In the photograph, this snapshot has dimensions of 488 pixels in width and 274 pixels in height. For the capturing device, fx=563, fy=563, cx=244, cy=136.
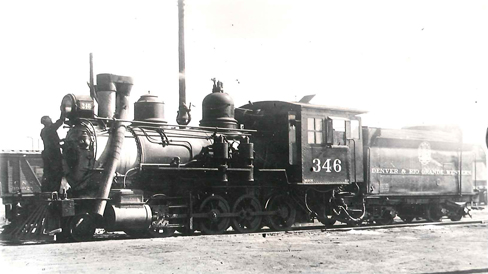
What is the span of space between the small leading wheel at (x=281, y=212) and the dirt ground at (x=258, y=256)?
296 centimetres

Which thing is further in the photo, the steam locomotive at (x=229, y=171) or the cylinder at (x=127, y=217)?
the steam locomotive at (x=229, y=171)

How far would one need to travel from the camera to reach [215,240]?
1098 centimetres

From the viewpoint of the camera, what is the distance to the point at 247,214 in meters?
13.8

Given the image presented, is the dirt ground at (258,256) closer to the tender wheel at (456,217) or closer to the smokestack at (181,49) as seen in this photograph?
the tender wheel at (456,217)

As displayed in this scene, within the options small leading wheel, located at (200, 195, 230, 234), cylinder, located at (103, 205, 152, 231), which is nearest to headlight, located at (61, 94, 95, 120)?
cylinder, located at (103, 205, 152, 231)

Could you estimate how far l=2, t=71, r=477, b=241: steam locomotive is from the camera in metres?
11.4

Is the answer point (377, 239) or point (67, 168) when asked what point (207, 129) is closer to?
point (67, 168)

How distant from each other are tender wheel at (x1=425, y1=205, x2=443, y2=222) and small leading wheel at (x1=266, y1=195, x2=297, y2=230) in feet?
18.0

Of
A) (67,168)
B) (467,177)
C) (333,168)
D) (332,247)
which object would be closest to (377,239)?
(332,247)

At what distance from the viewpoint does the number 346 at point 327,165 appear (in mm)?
14648

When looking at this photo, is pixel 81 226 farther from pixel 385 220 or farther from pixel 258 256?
pixel 385 220

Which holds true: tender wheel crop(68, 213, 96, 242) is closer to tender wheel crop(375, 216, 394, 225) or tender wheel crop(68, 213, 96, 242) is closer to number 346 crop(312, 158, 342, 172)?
number 346 crop(312, 158, 342, 172)

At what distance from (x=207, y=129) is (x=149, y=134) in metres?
1.74

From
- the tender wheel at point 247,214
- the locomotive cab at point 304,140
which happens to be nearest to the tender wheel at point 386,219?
the locomotive cab at point 304,140
